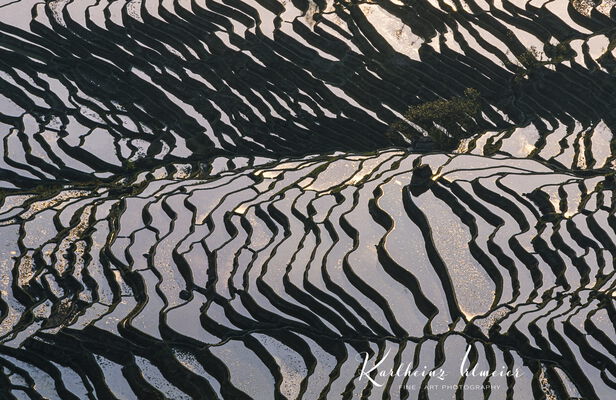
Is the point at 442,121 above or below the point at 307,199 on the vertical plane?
above

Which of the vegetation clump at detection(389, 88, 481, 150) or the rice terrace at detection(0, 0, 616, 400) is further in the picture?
the vegetation clump at detection(389, 88, 481, 150)

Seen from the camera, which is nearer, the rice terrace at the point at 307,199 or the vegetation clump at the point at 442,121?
the rice terrace at the point at 307,199

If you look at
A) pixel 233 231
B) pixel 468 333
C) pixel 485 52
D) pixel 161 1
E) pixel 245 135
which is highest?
pixel 161 1

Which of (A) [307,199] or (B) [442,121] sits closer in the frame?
(A) [307,199]

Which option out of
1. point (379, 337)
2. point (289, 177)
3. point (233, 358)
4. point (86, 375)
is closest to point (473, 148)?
point (289, 177)

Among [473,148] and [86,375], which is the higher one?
[473,148]

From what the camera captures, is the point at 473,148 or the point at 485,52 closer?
the point at 473,148

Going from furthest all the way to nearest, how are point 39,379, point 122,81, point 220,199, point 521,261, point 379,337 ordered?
point 122,81 → point 220,199 → point 521,261 → point 379,337 → point 39,379

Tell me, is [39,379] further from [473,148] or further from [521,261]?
[473,148]
